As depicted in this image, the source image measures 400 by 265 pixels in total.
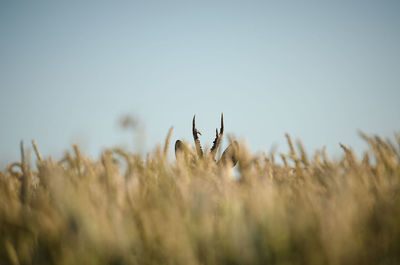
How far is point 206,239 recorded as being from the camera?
0.61 metres

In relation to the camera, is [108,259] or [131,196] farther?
[131,196]

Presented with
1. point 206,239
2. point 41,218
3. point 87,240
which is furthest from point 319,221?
point 41,218

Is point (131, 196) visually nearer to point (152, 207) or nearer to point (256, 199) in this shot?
point (152, 207)

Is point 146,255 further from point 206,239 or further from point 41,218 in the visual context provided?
point 41,218

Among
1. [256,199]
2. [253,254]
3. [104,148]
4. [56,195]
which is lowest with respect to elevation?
[253,254]

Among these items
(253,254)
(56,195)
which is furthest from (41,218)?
(253,254)

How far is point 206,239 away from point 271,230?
0.14 metres

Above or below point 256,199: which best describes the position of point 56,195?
above

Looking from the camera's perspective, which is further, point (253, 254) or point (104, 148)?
point (104, 148)

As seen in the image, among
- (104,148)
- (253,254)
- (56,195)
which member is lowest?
(253,254)

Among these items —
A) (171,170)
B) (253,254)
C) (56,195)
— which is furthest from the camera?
(171,170)

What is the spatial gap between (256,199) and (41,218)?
0.54 m

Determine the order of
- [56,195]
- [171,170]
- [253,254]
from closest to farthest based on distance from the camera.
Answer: [253,254] < [56,195] < [171,170]

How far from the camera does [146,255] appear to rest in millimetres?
636
